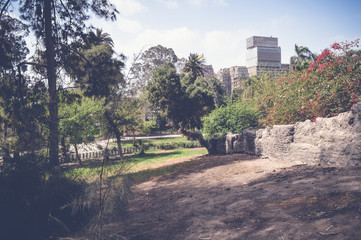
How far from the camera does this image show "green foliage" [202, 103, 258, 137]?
46.8 ft

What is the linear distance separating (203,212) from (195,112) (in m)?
22.8

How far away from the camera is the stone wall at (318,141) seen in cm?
582

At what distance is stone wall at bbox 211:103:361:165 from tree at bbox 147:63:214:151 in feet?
53.0

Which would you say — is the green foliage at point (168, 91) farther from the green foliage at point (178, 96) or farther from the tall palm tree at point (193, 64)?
the tall palm tree at point (193, 64)

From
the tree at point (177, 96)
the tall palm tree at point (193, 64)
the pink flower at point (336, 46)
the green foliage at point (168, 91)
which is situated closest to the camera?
the pink flower at point (336, 46)

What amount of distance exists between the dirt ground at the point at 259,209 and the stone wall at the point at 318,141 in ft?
1.42

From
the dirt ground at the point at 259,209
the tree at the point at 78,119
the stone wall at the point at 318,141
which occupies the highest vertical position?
the tree at the point at 78,119

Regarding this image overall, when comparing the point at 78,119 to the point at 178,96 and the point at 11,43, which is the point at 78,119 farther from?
the point at 178,96

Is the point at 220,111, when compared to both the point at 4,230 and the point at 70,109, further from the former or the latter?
the point at 4,230

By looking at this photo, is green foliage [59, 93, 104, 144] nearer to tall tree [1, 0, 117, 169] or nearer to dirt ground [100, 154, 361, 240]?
tall tree [1, 0, 117, 169]

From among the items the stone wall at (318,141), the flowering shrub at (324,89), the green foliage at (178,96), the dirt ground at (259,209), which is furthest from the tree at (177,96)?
the dirt ground at (259,209)

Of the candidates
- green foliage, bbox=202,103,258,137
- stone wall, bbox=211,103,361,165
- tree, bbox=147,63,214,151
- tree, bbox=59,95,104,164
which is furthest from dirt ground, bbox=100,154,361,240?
tree, bbox=147,63,214,151

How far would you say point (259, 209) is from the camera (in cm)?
444

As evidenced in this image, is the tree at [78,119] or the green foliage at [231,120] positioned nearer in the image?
the green foliage at [231,120]
